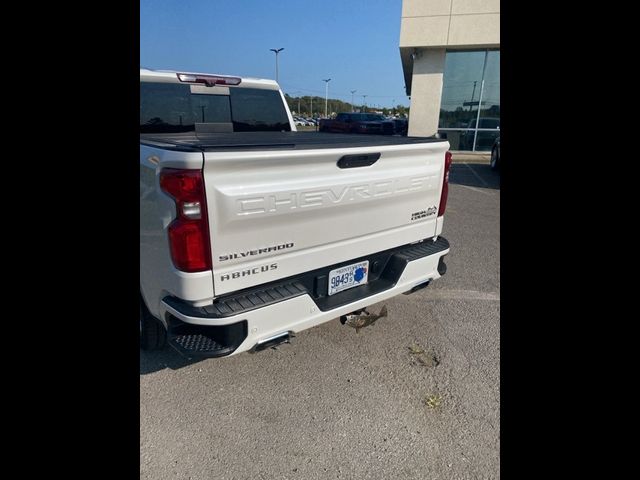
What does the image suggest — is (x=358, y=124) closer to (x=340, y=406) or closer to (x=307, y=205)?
(x=307, y=205)

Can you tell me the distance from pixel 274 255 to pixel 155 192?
2.56ft

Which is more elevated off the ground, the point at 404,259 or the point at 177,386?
the point at 404,259

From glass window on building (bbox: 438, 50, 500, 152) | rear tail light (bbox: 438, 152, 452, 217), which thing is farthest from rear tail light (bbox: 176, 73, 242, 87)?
glass window on building (bbox: 438, 50, 500, 152)

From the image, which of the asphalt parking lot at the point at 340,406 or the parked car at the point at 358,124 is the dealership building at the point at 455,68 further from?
the asphalt parking lot at the point at 340,406

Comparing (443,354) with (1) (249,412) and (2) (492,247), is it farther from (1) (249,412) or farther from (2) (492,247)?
(2) (492,247)

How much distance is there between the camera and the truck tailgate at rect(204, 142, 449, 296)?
1.99 m

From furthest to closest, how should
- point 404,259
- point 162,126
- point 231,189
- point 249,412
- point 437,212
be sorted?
point 162,126 → point 437,212 → point 404,259 → point 249,412 → point 231,189

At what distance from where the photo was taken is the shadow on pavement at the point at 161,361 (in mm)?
2824

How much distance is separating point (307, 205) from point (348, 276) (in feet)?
2.33

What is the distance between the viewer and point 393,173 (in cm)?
273

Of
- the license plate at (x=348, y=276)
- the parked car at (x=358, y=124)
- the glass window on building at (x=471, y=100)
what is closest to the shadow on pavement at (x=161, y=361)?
the license plate at (x=348, y=276)

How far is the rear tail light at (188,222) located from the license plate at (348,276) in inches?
37.7

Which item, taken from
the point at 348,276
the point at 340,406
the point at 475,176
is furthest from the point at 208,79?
the point at 475,176
